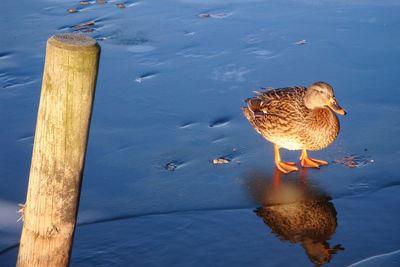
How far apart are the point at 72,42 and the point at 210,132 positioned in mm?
3278

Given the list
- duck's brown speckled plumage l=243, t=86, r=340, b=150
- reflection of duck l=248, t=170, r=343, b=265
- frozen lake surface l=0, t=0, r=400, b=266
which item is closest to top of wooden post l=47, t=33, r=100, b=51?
frozen lake surface l=0, t=0, r=400, b=266

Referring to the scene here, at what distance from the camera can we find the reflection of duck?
4.69 meters

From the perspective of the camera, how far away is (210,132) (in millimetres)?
6555

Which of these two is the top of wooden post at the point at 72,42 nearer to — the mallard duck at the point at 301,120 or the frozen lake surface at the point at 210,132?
the frozen lake surface at the point at 210,132

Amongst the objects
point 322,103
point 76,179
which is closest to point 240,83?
point 322,103

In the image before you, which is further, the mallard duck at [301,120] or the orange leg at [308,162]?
the orange leg at [308,162]

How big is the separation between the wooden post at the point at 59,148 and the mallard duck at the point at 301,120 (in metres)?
2.67

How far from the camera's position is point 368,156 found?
6.02 metres

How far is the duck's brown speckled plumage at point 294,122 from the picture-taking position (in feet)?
19.0

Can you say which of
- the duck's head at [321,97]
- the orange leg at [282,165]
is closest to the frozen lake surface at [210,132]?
the orange leg at [282,165]

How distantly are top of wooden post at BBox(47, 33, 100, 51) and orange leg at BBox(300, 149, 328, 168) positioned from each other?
3.12 metres

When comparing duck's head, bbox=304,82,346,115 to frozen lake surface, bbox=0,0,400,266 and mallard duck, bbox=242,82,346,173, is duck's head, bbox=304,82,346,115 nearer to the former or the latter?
mallard duck, bbox=242,82,346,173

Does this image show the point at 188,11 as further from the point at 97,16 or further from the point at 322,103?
the point at 322,103

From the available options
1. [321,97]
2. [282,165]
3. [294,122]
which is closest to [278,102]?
[294,122]
